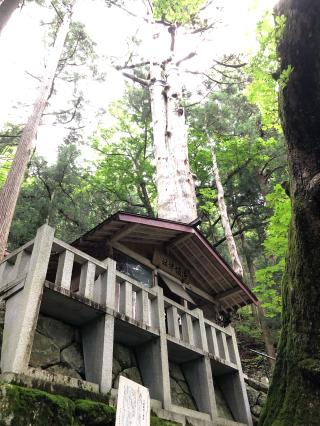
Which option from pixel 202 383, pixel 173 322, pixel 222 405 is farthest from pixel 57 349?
pixel 222 405

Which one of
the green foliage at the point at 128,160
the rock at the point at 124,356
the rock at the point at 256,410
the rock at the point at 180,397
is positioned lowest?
the rock at the point at 180,397

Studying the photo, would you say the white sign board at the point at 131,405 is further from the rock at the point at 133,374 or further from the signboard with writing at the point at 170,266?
the signboard with writing at the point at 170,266

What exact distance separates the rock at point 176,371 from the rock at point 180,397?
13 centimetres

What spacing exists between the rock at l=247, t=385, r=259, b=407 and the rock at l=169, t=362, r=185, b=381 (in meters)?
2.44

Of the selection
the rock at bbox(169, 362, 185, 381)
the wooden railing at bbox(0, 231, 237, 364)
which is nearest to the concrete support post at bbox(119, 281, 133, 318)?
the wooden railing at bbox(0, 231, 237, 364)

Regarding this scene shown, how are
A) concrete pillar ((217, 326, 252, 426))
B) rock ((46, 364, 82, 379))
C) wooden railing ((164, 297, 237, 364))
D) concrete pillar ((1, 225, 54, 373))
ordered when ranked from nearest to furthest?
1. concrete pillar ((1, 225, 54, 373))
2. rock ((46, 364, 82, 379))
3. wooden railing ((164, 297, 237, 364))
4. concrete pillar ((217, 326, 252, 426))

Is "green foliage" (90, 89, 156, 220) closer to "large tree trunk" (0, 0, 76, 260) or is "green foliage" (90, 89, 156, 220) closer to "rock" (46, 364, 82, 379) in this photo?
"large tree trunk" (0, 0, 76, 260)

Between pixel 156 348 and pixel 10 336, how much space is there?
101 inches

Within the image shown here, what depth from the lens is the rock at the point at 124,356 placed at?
19.3ft

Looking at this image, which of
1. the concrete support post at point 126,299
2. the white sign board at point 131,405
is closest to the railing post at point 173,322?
the concrete support post at point 126,299

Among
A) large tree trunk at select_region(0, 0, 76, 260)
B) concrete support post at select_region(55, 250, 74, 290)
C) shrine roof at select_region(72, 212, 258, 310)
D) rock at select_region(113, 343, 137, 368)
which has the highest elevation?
large tree trunk at select_region(0, 0, 76, 260)

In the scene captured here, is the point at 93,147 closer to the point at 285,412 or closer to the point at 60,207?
the point at 60,207

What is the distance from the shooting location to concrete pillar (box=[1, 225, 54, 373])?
12.8 ft

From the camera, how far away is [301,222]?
174 inches
